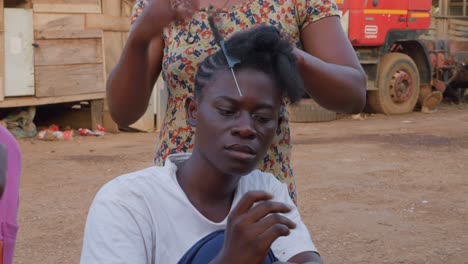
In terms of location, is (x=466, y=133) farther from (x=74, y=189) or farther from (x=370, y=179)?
(x=74, y=189)

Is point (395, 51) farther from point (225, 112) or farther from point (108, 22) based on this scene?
point (225, 112)

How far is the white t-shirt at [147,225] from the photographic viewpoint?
6.41ft

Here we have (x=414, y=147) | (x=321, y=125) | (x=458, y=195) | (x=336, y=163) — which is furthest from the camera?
(x=321, y=125)

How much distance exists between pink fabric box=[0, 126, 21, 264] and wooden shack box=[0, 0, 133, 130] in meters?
7.52

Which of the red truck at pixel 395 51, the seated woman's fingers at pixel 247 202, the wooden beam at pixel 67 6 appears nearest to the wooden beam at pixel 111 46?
the wooden beam at pixel 67 6

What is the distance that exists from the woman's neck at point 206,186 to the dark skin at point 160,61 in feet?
0.99

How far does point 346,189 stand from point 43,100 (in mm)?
4747

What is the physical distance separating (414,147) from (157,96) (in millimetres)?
3410

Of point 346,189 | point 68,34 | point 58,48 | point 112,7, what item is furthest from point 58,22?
point 346,189

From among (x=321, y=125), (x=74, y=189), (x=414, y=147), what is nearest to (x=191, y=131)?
(x=74, y=189)

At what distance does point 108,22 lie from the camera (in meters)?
11.0

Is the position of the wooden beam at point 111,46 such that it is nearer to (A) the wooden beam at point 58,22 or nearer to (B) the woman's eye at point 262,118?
(A) the wooden beam at point 58,22

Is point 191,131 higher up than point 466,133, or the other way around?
point 191,131

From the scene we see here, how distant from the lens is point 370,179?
7645 mm
